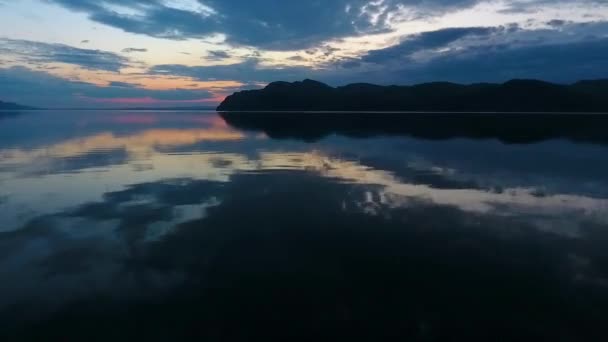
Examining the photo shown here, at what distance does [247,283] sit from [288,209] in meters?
8.10

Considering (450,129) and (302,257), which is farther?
(450,129)

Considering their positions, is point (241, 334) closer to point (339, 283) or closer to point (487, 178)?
point (339, 283)

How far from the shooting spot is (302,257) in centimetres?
1320

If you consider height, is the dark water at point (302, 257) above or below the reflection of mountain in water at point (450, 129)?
above

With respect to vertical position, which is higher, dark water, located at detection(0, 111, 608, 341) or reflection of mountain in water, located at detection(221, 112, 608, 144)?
dark water, located at detection(0, 111, 608, 341)

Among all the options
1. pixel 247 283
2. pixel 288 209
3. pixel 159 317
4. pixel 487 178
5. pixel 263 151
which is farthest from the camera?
pixel 263 151

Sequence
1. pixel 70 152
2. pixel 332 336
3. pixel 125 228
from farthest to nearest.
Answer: pixel 70 152 → pixel 125 228 → pixel 332 336

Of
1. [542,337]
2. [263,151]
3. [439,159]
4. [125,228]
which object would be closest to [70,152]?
[263,151]

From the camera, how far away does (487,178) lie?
89.7 ft

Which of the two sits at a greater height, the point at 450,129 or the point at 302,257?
the point at 302,257

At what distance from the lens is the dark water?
928cm

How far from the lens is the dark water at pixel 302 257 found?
9.28 meters

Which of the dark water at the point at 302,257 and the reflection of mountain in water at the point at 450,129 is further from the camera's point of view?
the reflection of mountain in water at the point at 450,129

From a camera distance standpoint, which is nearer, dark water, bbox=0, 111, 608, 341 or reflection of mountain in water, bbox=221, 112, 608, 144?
dark water, bbox=0, 111, 608, 341
